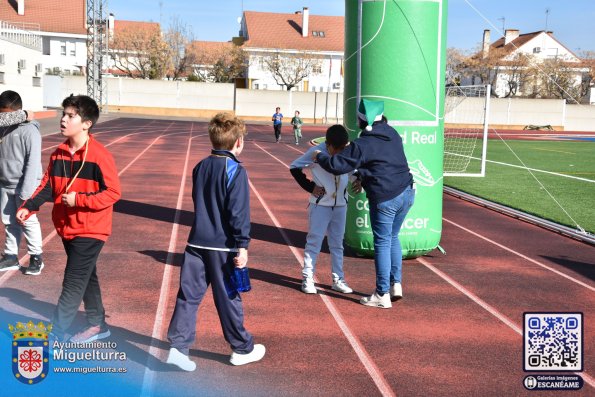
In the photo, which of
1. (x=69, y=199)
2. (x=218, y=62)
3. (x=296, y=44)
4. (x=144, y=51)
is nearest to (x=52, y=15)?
(x=144, y=51)

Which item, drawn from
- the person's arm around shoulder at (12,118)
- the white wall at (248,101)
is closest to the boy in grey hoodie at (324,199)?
the person's arm around shoulder at (12,118)

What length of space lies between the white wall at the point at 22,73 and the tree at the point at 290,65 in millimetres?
30838

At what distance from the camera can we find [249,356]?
503cm

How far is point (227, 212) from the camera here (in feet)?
15.4

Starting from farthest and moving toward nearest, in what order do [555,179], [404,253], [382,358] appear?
1. [555,179]
2. [404,253]
3. [382,358]

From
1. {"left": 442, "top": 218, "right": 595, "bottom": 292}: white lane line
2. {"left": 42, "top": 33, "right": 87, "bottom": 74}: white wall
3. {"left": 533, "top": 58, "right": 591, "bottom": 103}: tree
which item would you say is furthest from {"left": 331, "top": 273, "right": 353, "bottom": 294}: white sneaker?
{"left": 42, "top": 33, "right": 87, "bottom": 74}: white wall

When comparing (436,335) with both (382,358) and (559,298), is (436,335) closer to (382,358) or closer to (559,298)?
(382,358)

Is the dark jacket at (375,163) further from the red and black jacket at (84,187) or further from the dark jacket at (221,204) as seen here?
the red and black jacket at (84,187)

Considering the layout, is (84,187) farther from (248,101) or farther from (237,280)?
(248,101)

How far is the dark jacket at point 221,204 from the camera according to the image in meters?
4.65

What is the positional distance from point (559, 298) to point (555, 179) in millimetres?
12820

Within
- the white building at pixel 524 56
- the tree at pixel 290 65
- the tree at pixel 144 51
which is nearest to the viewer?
the tree at pixel 290 65

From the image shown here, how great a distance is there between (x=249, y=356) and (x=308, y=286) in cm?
210

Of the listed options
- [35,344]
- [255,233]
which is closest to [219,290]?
[35,344]
